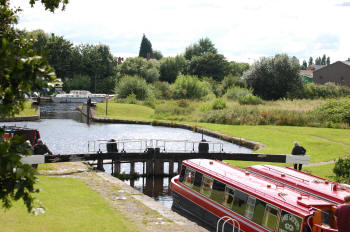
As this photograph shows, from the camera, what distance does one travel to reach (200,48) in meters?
124

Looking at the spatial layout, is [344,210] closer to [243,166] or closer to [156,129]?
[243,166]

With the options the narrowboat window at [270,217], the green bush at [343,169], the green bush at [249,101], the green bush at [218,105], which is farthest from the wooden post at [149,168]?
the green bush at [249,101]

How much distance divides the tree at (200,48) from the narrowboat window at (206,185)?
107m

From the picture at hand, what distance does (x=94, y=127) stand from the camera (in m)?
46.0

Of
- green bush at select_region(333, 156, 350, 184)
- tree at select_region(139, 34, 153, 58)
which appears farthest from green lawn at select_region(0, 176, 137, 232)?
tree at select_region(139, 34, 153, 58)

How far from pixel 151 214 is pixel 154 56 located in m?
147

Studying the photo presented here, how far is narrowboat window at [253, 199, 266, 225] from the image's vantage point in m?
14.5

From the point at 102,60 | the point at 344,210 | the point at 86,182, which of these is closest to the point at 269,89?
the point at 102,60

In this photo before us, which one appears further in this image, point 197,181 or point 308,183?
→ point 197,181

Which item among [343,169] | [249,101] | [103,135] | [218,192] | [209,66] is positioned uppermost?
Answer: [209,66]

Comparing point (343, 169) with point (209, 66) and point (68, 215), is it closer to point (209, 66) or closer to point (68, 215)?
point (68, 215)

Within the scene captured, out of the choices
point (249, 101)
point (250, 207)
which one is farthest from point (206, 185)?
point (249, 101)

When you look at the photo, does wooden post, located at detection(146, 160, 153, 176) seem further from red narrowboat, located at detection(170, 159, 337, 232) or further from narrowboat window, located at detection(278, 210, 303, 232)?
narrowboat window, located at detection(278, 210, 303, 232)

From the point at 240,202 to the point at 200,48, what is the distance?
11080 centimetres
